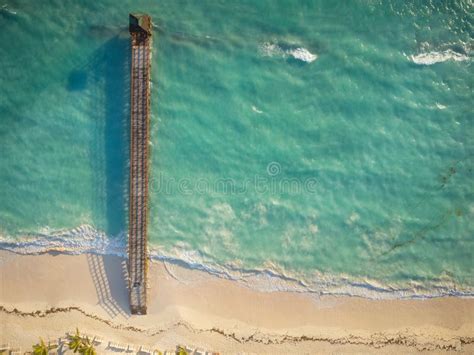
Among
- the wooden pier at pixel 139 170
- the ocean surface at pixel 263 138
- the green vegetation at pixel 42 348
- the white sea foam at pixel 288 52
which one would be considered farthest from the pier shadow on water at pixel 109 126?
the white sea foam at pixel 288 52

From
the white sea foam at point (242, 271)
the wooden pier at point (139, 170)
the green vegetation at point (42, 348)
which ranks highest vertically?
the wooden pier at point (139, 170)

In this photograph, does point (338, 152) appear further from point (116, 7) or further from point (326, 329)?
point (116, 7)

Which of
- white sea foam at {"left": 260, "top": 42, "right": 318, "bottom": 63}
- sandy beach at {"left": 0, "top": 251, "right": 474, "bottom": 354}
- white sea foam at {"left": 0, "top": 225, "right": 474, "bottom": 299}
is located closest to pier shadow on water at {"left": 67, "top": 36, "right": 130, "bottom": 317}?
white sea foam at {"left": 0, "top": 225, "right": 474, "bottom": 299}

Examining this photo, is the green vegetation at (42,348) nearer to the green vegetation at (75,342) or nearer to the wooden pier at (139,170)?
the green vegetation at (75,342)

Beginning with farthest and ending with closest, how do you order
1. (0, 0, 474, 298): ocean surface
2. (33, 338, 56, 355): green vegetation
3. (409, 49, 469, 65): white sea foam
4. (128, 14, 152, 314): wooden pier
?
(409, 49, 469, 65): white sea foam, (0, 0, 474, 298): ocean surface, (128, 14, 152, 314): wooden pier, (33, 338, 56, 355): green vegetation

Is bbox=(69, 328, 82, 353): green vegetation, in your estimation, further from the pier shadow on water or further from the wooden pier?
the pier shadow on water

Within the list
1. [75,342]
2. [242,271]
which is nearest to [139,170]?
[242,271]

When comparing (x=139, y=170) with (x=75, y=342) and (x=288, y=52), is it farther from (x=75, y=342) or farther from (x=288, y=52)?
(x=288, y=52)
